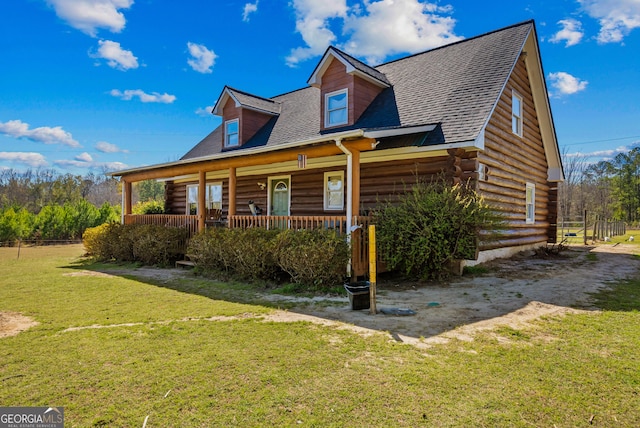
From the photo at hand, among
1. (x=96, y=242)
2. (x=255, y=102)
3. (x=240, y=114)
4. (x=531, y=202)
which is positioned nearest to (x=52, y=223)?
(x=96, y=242)

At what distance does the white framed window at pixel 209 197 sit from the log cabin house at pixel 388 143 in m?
0.14

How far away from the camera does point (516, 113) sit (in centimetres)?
1170

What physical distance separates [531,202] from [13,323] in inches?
574

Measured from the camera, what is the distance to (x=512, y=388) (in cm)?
291

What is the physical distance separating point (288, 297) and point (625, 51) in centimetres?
2646

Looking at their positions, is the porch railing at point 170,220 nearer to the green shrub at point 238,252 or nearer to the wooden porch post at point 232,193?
the green shrub at point 238,252

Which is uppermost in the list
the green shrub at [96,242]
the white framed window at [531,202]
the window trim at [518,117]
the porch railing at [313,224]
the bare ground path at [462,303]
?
the window trim at [518,117]

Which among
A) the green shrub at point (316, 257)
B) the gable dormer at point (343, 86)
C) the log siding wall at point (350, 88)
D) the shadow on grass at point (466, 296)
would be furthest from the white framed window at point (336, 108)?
the shadow on grass at point (466, 296)

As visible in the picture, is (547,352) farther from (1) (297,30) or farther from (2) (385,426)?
(1) (297,30)

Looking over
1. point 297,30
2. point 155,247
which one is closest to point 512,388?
point 155,247

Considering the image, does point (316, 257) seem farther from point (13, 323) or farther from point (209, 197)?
point (209, 197)

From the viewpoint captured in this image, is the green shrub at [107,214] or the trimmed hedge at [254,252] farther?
the green shrub at [107,214]

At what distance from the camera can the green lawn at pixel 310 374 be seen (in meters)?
2.54

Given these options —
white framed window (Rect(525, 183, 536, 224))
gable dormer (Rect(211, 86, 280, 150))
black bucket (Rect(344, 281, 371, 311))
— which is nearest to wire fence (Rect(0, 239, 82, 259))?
gable dormer (Rect(211, 86, 280, 150))
